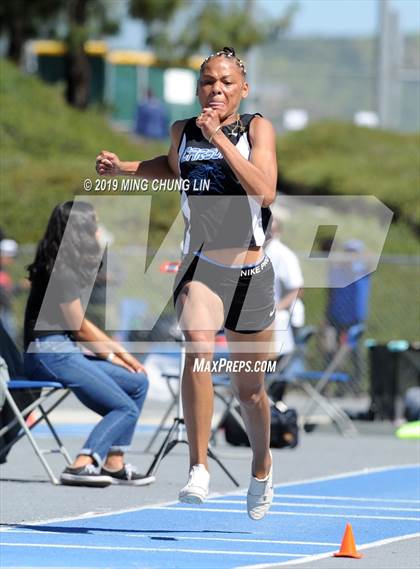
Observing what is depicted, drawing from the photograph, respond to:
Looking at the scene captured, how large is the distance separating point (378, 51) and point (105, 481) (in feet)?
70.6

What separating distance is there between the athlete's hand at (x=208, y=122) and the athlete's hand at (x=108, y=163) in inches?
30.3

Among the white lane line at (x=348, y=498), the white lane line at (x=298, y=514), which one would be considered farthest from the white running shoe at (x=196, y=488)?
the white lane line at (x=348, y=498)

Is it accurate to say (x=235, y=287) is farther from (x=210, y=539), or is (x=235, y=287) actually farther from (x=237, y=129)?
(x=210, y=539)

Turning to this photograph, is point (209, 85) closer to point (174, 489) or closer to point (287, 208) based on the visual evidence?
point (174, 489)

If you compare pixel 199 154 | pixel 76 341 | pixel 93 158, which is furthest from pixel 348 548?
pixel 93 158

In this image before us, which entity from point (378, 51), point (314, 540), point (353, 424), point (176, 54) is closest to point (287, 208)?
point (378, 51)

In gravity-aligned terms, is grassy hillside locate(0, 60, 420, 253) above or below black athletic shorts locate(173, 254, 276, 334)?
below

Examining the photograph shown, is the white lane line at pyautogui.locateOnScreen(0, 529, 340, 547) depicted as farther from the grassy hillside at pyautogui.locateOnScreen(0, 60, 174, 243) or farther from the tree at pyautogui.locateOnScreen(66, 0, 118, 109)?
the tree at pyautogui.locateOnScreen(66, 0, 118, 109)

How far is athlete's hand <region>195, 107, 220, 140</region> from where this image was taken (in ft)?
20.8

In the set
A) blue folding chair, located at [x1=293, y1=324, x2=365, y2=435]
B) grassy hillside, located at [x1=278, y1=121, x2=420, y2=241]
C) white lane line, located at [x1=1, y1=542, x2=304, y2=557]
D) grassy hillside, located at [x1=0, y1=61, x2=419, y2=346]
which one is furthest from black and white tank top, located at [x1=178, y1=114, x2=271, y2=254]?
grassy hillside, located at [x1=278, y1=121, x2=420, y2=241]

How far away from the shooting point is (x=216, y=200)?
6.67m

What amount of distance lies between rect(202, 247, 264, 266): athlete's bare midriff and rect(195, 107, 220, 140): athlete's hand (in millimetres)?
583

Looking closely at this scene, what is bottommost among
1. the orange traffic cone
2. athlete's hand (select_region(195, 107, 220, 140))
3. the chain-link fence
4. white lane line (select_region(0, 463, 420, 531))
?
the chain-link fence

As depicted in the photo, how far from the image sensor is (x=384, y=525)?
750 centimetres
